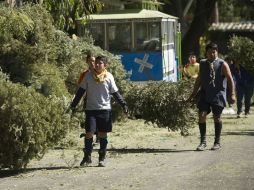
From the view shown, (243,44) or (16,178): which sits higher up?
(243,44)

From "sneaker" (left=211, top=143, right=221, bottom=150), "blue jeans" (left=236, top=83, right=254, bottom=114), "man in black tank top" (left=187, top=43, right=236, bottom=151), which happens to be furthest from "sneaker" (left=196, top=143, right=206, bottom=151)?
"blue jeans" (left=236, top=83, right=254, bottom=114)

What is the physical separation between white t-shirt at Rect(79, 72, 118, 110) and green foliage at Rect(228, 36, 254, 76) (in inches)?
503

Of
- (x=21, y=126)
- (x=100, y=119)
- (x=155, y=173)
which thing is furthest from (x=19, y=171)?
(x=155, y=173)

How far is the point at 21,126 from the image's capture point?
10992mm

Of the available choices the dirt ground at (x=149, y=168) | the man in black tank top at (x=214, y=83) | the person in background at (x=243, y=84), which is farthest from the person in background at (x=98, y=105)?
the person in background at (x=243, y=84)

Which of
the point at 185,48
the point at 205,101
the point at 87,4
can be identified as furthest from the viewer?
the point at 185,48

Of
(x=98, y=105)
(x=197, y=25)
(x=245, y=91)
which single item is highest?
(x=197, y=25)

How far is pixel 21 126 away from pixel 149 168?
6.82 ft

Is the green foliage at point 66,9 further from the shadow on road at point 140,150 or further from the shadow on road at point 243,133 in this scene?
the shadow on road at point 140,150

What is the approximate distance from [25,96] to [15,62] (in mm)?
4620

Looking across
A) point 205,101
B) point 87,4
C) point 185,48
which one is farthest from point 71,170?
point 185,48

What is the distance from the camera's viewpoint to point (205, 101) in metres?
13.8

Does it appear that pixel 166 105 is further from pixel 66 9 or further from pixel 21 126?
pixel 66 9

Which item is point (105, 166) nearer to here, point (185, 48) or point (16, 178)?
point (16, 178)
